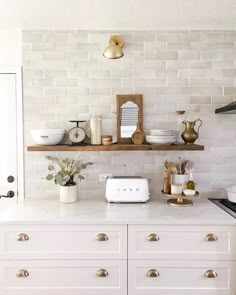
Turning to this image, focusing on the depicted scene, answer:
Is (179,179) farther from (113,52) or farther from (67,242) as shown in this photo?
(113,52)

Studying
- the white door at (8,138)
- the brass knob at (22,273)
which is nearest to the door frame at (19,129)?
the white door at (8,138)

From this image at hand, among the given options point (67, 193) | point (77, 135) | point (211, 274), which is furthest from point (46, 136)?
point (211, 274)

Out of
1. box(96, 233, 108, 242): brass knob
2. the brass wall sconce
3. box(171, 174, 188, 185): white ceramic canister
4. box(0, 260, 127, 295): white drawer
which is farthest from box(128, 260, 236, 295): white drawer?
the brass wall sconce

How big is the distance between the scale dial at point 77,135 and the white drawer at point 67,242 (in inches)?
27.8

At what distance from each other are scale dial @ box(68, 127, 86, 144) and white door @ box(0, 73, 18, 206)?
523 millimetres

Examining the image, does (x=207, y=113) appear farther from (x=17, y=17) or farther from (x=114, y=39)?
(x=17, y=17)

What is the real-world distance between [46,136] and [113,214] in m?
0.80

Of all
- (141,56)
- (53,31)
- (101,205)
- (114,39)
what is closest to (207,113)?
(141,56)

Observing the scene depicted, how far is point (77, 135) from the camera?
2119 mm

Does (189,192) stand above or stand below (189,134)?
below

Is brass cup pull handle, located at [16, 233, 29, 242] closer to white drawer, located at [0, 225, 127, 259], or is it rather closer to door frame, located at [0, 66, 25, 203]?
white drawer, located at [0, 225, 127, 259]

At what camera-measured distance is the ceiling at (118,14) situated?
5.89 feet

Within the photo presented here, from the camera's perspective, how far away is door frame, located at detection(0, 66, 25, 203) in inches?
86.7

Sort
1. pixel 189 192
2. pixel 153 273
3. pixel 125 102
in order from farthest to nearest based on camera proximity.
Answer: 1. pixel 125 102
2. pixel 189 192
3. pixel 153 273
